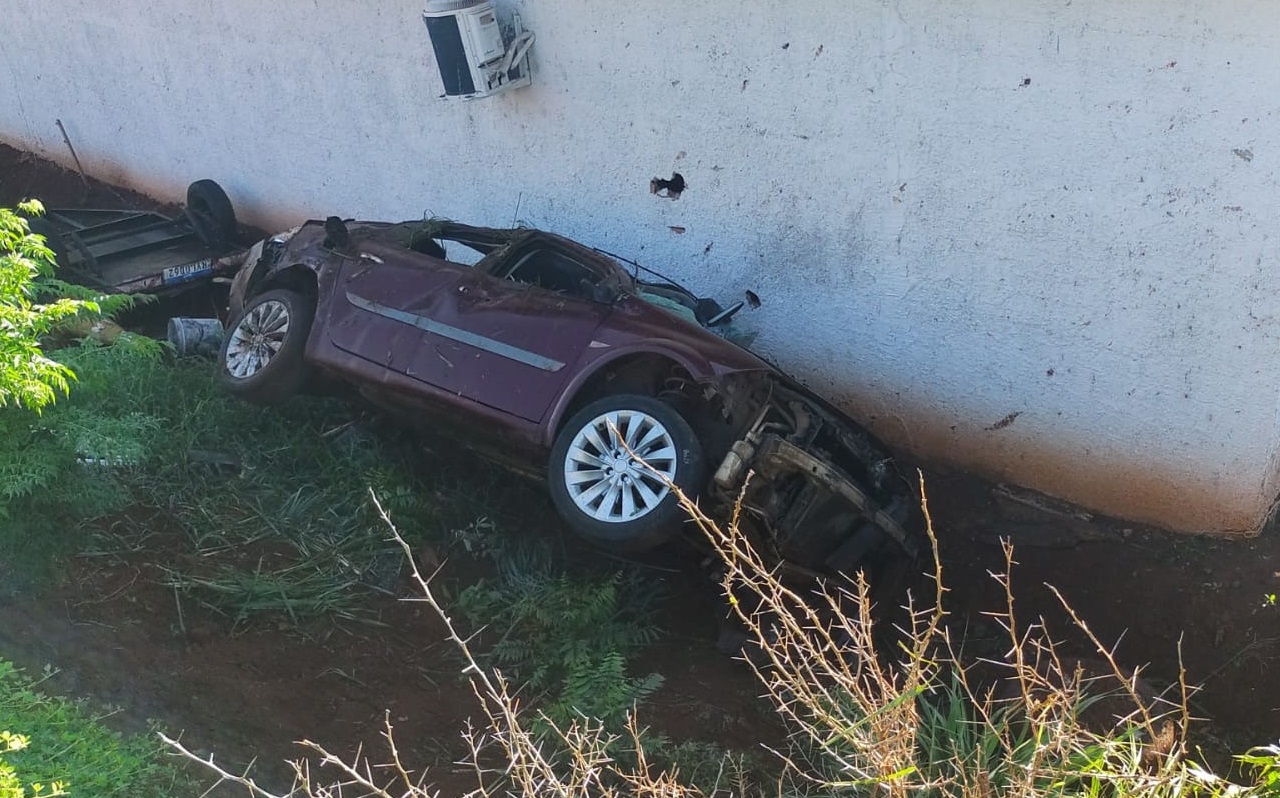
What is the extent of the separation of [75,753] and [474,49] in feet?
16.2

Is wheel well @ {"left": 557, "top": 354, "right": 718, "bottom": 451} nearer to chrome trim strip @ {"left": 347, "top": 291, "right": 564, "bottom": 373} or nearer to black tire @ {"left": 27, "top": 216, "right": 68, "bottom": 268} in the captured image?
chrome trim strip @ {"left": 347, "top": 291, "right": 564, "bottom": 373}

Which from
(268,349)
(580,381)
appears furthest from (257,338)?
(580,381)

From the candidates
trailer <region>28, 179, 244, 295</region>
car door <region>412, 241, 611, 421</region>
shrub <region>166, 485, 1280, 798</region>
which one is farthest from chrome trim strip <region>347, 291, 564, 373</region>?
trailer <region>28, 179, 244, 295</region>

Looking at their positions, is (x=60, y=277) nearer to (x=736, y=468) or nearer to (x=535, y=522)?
(x=535, y=522)

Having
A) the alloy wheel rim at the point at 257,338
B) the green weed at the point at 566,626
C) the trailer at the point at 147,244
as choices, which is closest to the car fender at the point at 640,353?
the green weed at the point at 566,626

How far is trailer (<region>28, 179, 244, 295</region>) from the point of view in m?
7.80

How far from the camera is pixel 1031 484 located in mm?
6180

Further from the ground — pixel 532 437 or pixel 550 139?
pixel 550 139

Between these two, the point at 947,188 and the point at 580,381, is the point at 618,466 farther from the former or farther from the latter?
the point at 947,188

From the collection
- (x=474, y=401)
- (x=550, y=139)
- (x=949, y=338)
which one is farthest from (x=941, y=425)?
(x=550, y=139)

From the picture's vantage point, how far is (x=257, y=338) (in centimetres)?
627

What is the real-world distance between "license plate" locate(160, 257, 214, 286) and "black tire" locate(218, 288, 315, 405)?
180 cm

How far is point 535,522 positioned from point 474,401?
793mm

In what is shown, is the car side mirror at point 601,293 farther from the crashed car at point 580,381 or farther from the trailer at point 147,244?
the trailer at point 147,244
